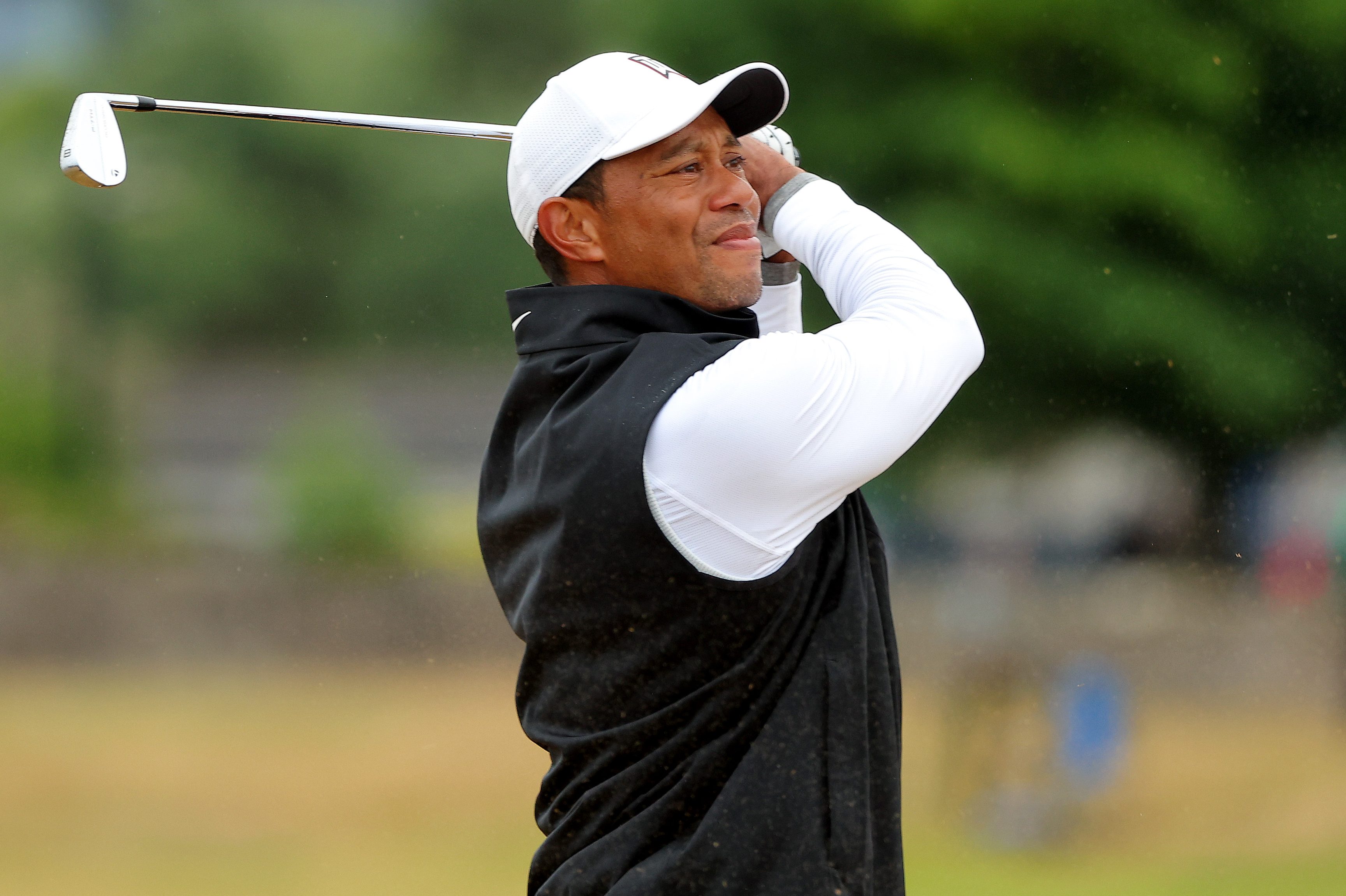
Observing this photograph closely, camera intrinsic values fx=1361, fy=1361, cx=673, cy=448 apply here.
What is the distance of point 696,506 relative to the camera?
960 millimetres

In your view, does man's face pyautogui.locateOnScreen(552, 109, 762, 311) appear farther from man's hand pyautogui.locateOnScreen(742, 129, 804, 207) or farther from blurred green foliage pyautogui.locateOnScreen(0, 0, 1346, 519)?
blurred green foliage pyautogui.locateOnScreen(0, 0, 1346, 519)

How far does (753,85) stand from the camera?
1.14 m

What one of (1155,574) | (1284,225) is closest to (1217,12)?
(1284,225)

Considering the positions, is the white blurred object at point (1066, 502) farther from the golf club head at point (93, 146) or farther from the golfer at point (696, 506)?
the golfer at point (696, 506)

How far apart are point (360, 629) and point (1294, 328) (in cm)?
304

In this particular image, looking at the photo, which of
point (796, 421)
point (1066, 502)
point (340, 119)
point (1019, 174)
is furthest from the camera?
point (1066, 502)

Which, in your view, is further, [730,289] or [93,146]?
[93,146]

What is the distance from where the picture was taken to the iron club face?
1463mm

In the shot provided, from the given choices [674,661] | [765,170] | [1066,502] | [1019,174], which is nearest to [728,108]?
[765,170]

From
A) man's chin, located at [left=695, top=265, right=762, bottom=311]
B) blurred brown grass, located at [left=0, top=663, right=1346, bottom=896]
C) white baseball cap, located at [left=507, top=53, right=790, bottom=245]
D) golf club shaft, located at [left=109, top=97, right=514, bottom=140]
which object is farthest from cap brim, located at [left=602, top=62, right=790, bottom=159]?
blurred brown grass, located at [left=0, top=663, right=1346, bottom=896]

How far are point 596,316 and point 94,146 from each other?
781mm

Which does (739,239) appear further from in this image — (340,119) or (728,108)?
(340,119)

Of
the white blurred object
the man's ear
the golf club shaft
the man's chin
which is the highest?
the white blurred object

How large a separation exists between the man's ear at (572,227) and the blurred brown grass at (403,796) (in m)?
3.16
